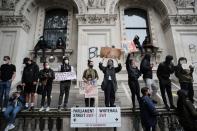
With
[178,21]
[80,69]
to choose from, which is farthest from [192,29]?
[80,69]

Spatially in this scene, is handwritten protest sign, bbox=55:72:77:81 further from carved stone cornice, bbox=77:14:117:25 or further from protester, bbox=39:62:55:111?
carved stone cornice, bbox=77:14:117:25

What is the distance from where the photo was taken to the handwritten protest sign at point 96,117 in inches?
372

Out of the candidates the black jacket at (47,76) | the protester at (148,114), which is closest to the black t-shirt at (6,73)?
the black jacket at (47,76)

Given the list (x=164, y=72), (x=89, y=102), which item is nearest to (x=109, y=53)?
(x=89, y=102)

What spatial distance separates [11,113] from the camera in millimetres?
9625

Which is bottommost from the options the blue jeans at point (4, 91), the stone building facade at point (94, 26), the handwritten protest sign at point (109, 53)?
the blue jeans at point (4, 91)

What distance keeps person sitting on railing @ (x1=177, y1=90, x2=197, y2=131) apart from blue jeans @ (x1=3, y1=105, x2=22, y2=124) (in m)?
5.58

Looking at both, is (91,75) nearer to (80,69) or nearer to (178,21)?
(80,69)

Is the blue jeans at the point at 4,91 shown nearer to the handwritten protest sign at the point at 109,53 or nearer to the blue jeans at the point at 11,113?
the blue jeans at the point at 11,113

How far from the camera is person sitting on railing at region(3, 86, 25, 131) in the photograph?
31.0 ft

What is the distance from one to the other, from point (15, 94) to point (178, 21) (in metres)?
11.4

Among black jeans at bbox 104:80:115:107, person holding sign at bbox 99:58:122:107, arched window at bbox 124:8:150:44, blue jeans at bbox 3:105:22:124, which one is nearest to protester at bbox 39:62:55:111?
blue jeans at bbox 3:105:22:124

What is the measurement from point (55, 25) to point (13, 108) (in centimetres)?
952

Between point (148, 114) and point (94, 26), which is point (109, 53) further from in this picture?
point (94, 26)
